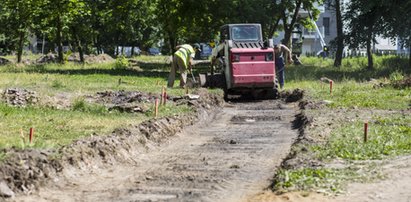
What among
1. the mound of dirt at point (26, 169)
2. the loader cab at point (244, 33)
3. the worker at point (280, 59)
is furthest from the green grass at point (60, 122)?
the worker at point (280, 59)

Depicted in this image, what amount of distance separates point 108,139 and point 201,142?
304 centimetres

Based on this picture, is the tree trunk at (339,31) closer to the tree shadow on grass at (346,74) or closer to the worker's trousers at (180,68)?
the tree shadow on grass at (346,74)

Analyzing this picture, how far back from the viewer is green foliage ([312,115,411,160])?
12055 millimetres

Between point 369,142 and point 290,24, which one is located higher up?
point 290,24

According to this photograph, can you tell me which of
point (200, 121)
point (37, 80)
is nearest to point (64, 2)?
point (37, 80)

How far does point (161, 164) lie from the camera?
12055mm

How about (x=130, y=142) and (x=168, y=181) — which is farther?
(x=130, y=142)

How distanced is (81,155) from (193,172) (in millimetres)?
1743

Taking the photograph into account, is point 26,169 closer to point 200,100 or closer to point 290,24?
point 200,100

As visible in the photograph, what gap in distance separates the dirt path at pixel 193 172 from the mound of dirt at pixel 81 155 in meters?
0.16

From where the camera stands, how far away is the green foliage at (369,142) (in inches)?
475

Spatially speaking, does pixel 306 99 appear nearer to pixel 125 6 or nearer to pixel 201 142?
pixel 201 142

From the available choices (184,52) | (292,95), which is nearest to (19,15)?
(184,52)

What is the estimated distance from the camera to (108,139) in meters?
12.3
